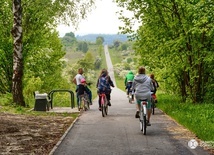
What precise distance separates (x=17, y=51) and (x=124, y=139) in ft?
33.9

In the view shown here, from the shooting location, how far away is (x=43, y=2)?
68.1 ft

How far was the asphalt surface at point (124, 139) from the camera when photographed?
8.66 metres

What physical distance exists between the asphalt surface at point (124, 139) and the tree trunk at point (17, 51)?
6.22 meters

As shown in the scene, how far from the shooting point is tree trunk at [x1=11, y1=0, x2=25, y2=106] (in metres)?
18.8

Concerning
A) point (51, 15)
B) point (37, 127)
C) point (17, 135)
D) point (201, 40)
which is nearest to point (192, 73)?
point (201, 40)

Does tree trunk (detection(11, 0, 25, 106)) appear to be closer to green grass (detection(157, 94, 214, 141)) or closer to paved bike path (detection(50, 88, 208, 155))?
paved bike path (detection(50, 88, 208, 155))

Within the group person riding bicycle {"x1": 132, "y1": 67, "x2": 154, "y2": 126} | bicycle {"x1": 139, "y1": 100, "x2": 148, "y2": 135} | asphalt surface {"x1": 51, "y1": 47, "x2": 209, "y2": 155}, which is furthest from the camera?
person riding bicycle {"x1": 132, "y1": 67, "x2": 154, "y2": 126}

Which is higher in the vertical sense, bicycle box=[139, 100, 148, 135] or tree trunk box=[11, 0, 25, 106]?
tree trunk box=[11, 0, 25, 106]

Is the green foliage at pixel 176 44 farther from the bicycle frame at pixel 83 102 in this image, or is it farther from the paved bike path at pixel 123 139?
the paved bike path at pixel 123 139

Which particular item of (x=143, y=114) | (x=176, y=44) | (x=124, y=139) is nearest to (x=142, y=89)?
(x=143, y=114)

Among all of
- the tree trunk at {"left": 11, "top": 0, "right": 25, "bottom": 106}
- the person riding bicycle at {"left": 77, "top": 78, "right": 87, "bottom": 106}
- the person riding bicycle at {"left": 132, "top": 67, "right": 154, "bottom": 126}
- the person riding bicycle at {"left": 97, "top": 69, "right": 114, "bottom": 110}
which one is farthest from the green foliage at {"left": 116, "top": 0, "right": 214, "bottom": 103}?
the person riding bicycle at {"left": 132, "top": 67, "right": 154, "bottom": 126}

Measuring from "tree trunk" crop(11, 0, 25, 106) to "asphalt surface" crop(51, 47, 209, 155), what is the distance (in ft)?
20.4

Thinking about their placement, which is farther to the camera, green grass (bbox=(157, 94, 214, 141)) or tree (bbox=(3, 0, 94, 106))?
tree (bbox=(3, 0, 94, 106))

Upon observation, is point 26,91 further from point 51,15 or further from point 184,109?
point 184,109
